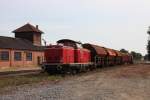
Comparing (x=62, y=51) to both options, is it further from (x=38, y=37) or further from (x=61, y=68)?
(x=38, y=37)

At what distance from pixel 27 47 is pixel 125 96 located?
52.1 meters

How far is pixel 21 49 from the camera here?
6331cm

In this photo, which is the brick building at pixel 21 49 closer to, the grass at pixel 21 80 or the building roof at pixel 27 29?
the building roof at pixel 27 29

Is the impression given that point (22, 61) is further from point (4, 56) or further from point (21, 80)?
point (21, 80)

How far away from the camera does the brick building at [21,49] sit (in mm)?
58500

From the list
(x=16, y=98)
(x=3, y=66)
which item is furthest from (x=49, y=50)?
(x=3, y=66)

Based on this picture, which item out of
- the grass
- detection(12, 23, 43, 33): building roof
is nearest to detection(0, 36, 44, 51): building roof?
detection(12, 23, 43, 33): building roof

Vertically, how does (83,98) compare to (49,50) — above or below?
below

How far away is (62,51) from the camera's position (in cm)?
3164

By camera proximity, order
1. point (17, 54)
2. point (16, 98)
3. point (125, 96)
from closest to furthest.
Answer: point (16, 98)
point (125, 96)
point (17, 54)

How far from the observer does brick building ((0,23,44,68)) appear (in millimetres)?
58500

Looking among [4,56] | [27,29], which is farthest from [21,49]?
[27,29]

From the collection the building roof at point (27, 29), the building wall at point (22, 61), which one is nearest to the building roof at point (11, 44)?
the building wall at point (22, 61)

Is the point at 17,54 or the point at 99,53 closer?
the point at 99,53
